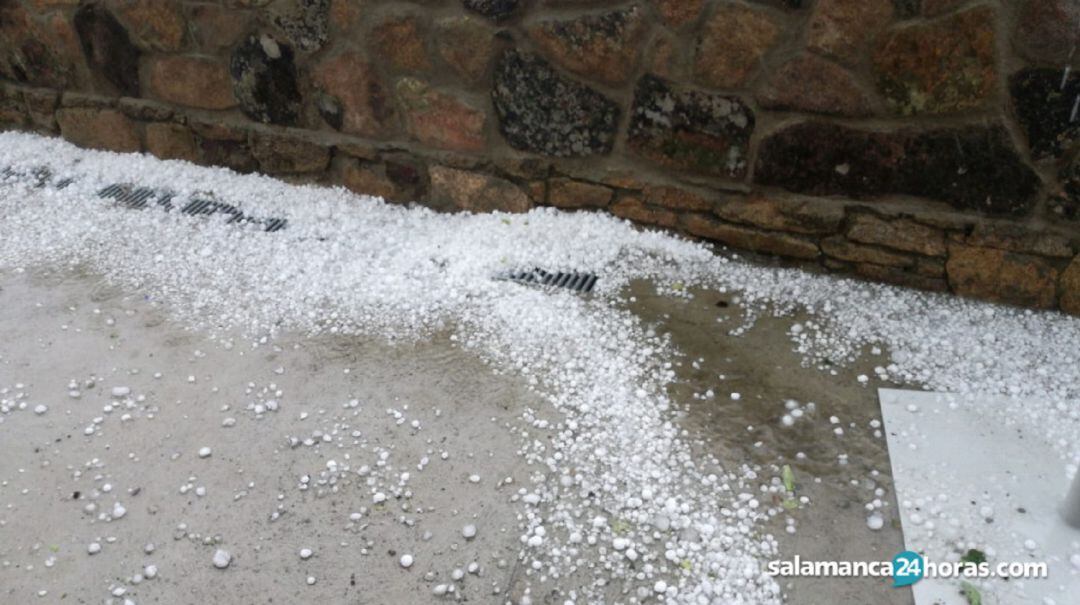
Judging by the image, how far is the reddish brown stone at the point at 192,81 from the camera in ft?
9.47

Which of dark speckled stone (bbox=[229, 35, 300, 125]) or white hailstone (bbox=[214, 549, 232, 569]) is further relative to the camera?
dark speckled stone (bbox=[229, 35, 300, 125])

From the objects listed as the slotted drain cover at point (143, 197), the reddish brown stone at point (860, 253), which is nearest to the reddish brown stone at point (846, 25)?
the reddish brown stone at point (860, 253)

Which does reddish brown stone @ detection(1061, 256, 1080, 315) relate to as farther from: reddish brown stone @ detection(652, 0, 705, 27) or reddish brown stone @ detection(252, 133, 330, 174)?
reddish brown stone @ detection(252, 133, 330, 174)

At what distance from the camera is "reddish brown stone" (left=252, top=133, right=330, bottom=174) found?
2859mm

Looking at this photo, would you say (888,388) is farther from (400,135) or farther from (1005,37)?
(400,135)

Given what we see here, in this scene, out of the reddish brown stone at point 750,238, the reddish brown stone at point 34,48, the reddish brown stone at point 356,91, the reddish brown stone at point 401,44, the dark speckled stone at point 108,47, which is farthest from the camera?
the reddish brown stone at point 34,48

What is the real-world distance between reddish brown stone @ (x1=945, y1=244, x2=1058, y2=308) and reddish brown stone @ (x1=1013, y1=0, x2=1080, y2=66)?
1.69 ft

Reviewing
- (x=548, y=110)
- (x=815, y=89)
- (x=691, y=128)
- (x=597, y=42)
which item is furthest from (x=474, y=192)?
(x=815, y=89)

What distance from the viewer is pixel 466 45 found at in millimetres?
2465

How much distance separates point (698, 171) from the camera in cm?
240

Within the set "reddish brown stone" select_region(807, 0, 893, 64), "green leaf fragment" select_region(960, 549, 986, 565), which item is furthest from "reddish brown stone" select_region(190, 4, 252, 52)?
"green leaf fragment" select_region(960, 549, 986, 565)

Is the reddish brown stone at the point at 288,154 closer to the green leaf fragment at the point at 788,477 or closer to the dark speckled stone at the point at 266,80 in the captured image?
the dark speckled stone at the point at 266,80

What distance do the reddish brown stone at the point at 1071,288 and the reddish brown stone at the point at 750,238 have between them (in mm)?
639

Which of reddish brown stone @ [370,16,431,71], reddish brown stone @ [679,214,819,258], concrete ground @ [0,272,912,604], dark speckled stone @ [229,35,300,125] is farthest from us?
dark speckled stone @ [229,35,300,125]
